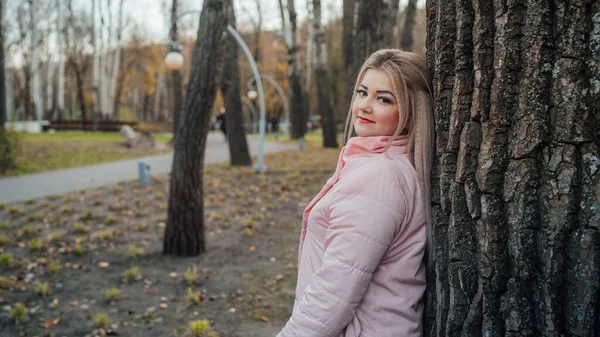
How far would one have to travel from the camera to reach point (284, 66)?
119ft

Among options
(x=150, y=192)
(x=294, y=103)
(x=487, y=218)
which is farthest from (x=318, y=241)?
(x=294, y=103)

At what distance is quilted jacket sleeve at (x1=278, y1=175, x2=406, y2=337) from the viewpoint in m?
1.65

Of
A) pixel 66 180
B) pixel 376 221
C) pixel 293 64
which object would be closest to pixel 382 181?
pixel 376 221

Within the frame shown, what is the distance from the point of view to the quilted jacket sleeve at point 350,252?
165cm

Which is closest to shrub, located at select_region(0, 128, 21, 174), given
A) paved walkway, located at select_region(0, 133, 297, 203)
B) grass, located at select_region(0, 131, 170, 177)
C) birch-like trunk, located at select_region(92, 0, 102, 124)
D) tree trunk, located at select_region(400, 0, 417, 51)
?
grass, located at select_region(0, 131, 170, 177)

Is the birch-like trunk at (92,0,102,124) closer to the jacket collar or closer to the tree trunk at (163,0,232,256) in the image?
the tree trunk at (163,0,232,256)

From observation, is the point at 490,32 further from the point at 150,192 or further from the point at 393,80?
the point at 150,192

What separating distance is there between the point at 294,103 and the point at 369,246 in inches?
748

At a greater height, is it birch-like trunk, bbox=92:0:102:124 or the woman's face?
birch-like trunk, bbox=92:0:102:124

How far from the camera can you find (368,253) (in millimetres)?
1649

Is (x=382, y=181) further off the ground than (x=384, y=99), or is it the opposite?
(x=384, y=99)

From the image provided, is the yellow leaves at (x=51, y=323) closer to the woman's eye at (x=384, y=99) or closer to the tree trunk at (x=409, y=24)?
the woman's eye at (x=384, y=99)

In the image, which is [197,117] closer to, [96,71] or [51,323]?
[51,323]

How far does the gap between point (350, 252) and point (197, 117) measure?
4053 millimetres
